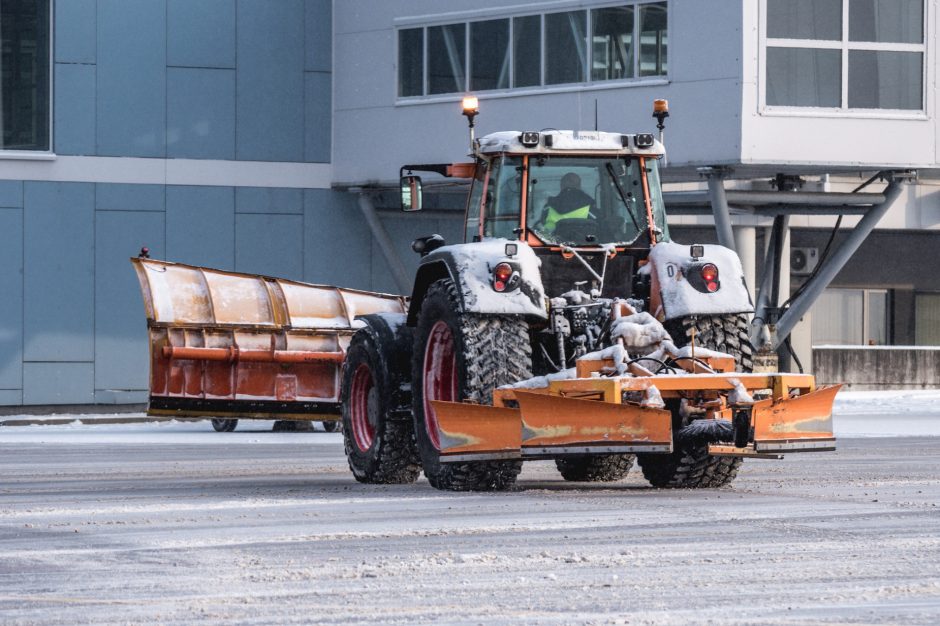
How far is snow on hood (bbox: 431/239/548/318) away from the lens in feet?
43.5

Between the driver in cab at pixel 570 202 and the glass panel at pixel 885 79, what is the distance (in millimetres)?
17491

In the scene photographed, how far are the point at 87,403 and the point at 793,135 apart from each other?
13.1 metres

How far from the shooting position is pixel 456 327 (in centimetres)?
1338

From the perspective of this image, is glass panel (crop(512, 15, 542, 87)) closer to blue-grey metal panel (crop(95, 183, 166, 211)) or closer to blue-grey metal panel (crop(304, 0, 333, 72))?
blue-grey metal panel (crop(304, 0, 333, 72))

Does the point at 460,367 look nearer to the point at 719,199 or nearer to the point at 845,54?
the point at 719,199

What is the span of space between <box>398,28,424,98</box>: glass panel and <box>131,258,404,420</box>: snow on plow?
35.4 ft

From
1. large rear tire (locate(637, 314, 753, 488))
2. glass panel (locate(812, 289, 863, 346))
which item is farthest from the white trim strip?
large rear tire (locate(637, 314, 753, 488))

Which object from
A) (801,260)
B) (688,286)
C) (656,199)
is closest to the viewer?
(688,286)

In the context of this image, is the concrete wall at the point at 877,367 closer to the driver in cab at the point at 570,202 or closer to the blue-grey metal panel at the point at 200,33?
the blue-grey metal panel at the point at 200,33

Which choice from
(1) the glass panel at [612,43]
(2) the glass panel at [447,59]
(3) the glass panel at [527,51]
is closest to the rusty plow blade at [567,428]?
(1) the glass panel at [612,43]

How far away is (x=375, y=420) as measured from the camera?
49.7 ft

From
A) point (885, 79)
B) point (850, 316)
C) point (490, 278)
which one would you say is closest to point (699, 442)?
point (490, 278)

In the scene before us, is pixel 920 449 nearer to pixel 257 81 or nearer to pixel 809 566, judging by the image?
pixel 809 566

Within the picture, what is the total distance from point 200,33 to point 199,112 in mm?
1423
